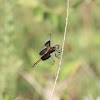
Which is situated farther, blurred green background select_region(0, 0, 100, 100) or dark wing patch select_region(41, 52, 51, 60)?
blurred green background select_region(0, 0, 100, 100)

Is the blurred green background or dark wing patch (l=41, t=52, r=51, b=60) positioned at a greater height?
the blurred green background

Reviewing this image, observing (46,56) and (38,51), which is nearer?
(46,56)

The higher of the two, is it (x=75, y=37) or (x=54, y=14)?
(x=75, y=37)

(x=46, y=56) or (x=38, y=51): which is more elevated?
(x=38, y=51)

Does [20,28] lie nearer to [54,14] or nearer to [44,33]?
[44,33]

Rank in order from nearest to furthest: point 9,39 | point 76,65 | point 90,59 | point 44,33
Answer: point 9,39
point 76,65
point 90,59
point 44,33

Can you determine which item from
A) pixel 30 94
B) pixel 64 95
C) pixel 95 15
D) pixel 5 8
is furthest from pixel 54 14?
pixel 95 15

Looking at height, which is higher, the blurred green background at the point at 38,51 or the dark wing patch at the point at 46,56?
the blurred green background at the point at 38,51

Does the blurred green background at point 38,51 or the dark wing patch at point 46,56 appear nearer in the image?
the dark wing patch at point 46,56
